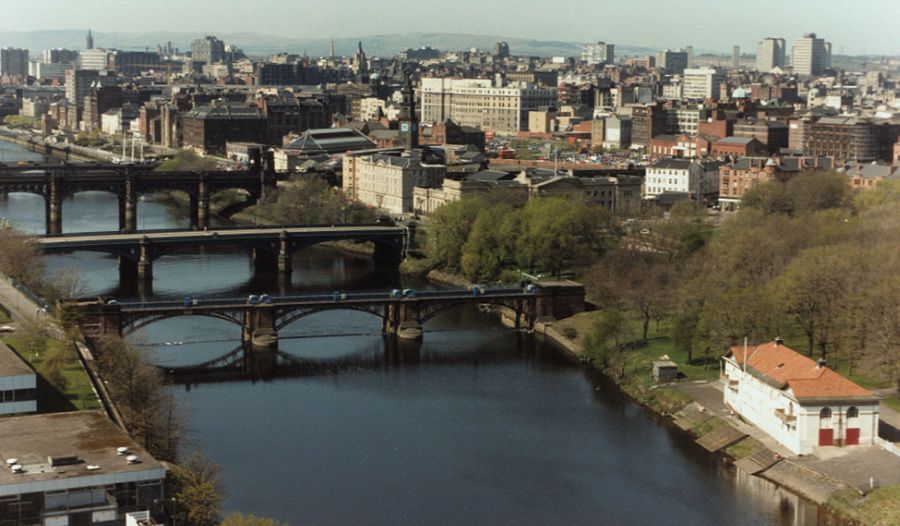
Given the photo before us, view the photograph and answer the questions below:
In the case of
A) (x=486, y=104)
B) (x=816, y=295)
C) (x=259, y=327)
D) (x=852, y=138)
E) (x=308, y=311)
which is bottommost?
(x=259, y=327)

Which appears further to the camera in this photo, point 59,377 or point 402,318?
point 402,318

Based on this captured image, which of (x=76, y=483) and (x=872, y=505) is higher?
(x=76, y=483)

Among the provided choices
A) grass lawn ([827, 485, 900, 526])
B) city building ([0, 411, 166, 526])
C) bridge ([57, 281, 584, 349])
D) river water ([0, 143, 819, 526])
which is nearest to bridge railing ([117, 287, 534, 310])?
bridge ([57, 281, 584, 349])

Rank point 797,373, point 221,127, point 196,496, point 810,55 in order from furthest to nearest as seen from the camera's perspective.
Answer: point 810,55, point 221,127, point 797,373, point 196,496

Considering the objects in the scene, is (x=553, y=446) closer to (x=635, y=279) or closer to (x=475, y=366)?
(x=475, y=366)

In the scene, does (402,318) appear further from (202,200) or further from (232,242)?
(202,200)

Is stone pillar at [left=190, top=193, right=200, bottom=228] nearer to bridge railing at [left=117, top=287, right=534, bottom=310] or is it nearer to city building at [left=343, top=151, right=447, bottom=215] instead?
city building at [left=343, top=151, right=447, bottom=215]

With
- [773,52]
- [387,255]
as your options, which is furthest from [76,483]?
[773,52]

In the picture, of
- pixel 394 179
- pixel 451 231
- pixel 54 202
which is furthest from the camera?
pixel 394 179
